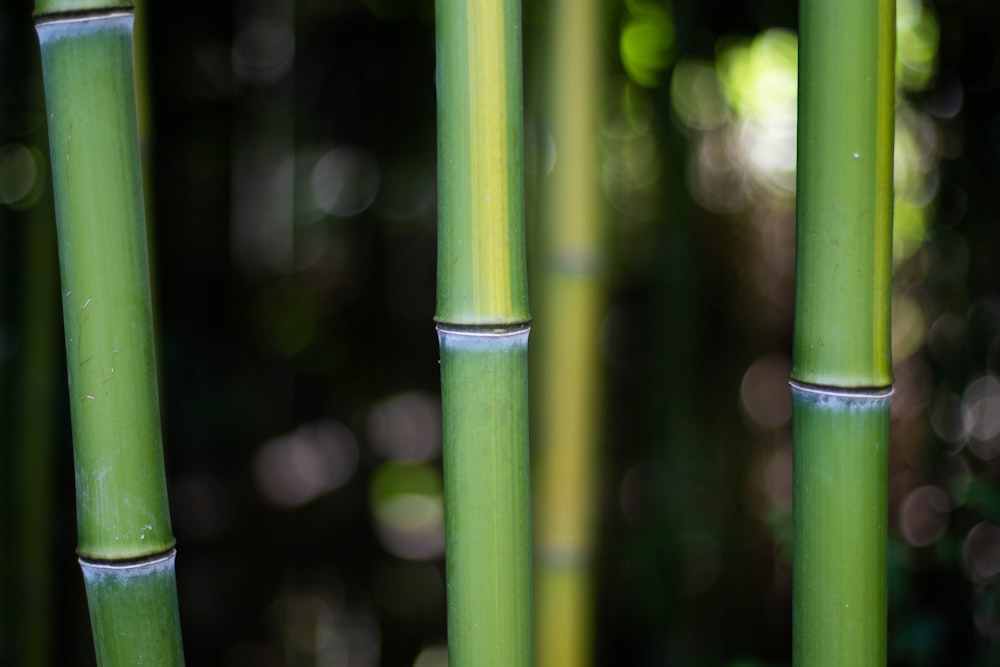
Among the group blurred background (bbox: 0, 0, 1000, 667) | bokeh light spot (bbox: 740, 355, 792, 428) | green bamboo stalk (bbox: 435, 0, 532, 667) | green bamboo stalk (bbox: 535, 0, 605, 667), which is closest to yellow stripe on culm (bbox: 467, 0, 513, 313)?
green bamboo stalk (bbox: 435, 0, 532, 667)

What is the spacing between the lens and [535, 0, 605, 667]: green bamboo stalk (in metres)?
0.76

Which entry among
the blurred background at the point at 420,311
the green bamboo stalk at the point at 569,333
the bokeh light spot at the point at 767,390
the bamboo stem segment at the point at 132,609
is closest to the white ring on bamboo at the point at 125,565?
the bamboo stem segment at the point at 132,609

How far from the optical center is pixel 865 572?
602 mm

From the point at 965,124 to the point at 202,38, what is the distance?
1.28 metres

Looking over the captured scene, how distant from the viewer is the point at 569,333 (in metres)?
0.79

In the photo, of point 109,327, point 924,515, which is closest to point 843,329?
point 109,327

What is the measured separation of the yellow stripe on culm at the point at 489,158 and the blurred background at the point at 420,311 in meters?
0.80

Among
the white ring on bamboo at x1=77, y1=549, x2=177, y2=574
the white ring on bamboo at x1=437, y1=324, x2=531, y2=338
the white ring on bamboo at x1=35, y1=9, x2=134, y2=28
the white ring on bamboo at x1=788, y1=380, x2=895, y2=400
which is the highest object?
the white ring on bamboo at x1=35, y1=9, x2=134, y2=28

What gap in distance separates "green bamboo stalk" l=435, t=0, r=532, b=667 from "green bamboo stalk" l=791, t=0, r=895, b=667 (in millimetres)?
187

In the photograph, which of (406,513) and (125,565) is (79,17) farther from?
(406,513)

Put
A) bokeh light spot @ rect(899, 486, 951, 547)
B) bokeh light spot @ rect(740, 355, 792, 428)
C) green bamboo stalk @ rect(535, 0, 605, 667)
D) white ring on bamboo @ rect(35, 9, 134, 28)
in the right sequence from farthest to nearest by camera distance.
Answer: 1. bokeh light spot @ rect(740, 355, 792, 428)
2. bokeh light spot @ rect(899, 486, 951, 547)
3. green bamboo stalk @ rect(535, 0, 605, 667)
4. white ring on bamboo @ rect(35, 9, 134, 28)

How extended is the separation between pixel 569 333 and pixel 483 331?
0.22 metres

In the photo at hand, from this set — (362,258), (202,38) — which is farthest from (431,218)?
(202,38)

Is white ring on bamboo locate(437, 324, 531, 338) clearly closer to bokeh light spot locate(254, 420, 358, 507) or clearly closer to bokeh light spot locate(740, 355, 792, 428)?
bokeh light spot locate(254, 420, 358, 507)
